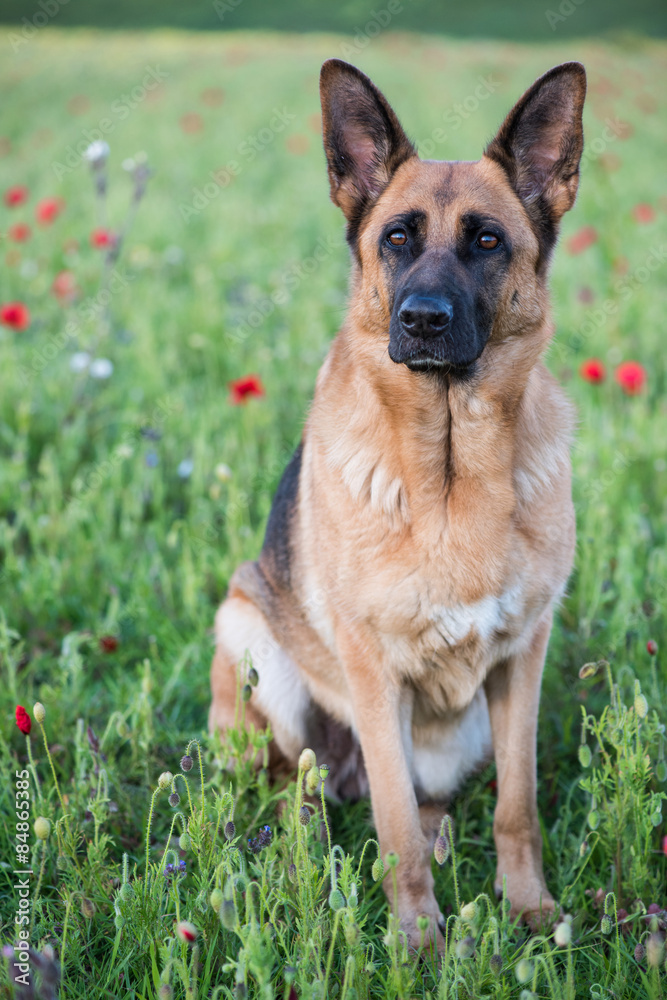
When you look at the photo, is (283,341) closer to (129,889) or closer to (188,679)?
(188,679)

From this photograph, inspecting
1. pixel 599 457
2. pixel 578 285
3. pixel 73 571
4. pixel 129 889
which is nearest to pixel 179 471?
pixel 73 571

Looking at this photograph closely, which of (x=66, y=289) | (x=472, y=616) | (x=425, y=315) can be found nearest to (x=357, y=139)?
(x=425, y=315)

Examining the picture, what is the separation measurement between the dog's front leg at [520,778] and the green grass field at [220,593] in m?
0.10

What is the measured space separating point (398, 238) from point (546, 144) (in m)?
0.51

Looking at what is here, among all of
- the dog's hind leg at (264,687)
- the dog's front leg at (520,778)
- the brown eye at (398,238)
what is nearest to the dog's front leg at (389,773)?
the dog's front leg at (520,778)

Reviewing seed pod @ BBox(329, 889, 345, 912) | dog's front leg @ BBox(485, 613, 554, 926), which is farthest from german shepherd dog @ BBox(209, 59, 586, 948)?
seed pod @ BBox(329, 889, 345, 912)

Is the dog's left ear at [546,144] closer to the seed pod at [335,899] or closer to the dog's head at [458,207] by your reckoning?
the dog's head at [458,207]

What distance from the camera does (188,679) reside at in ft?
10.1

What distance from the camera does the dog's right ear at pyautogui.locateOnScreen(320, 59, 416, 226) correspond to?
2.25 meters

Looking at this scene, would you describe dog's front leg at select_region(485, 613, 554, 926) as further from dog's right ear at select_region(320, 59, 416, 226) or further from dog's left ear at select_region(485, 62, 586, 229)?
dog's right ear at select_region(320, 59, 416, 226)

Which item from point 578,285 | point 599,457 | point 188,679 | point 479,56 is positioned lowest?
point 188,679

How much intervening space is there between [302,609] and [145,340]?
2975 mm

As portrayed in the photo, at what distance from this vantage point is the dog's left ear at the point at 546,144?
218cm

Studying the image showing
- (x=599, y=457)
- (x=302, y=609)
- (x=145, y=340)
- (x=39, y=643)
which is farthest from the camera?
(x=145, y=340)
